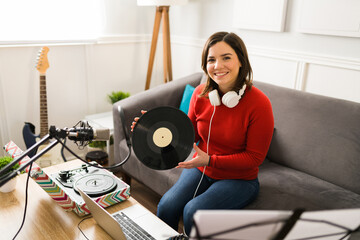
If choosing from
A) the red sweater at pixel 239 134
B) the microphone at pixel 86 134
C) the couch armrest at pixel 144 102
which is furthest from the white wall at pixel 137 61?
the microphone at pixel 86 134

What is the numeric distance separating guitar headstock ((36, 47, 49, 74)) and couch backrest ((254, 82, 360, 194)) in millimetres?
1684

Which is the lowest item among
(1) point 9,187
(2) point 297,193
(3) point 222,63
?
(2) point 297,193

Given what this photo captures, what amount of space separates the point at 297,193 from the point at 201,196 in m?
0.56

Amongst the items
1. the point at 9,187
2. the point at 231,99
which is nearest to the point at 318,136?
the point at 231,99

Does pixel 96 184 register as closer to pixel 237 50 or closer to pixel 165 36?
pixel 237 50

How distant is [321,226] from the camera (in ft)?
2.32

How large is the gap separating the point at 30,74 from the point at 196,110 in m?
1.57

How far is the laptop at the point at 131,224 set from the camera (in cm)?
107

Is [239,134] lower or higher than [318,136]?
higher

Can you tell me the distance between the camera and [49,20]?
8.10 feet

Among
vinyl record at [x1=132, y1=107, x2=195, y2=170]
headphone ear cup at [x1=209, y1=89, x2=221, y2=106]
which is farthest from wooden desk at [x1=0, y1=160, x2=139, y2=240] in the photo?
headphone ear cup at [x1=209, y1=89, x2=221, y2=106]

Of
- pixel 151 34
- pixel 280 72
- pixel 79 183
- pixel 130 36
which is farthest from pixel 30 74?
pixel 280 72

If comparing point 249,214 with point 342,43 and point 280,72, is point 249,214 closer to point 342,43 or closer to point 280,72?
point 342,43

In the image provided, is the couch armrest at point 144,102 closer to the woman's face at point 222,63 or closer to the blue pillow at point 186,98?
the blue pillow at point 186,98
